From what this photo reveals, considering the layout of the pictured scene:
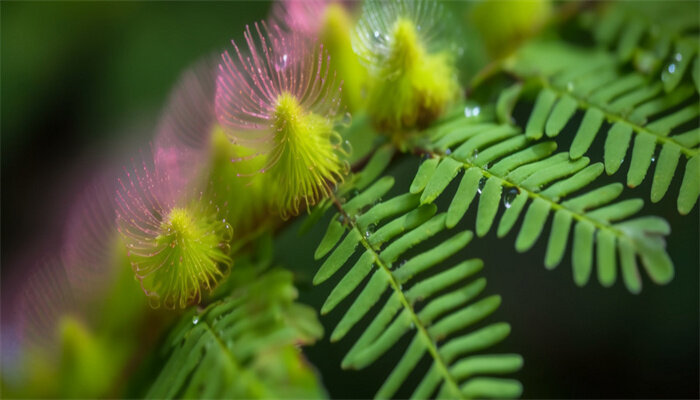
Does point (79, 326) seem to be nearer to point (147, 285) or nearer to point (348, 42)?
point (147, 285)

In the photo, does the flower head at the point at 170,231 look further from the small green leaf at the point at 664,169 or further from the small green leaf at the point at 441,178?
the small green leaf at the point at 664,169

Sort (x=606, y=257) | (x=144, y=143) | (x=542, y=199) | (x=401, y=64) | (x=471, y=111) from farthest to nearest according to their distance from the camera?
(x=144, y=143)
(x=471, y=111)
(x=401, y=64)
(x=542, y=199)
(x=606, y=257)

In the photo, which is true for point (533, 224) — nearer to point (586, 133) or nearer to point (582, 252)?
point (582, 252)

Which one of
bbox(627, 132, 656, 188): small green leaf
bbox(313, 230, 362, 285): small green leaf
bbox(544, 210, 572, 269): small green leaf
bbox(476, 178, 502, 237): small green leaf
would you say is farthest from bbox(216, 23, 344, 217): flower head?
bbox(627, 132, 656, 188): small green leaf

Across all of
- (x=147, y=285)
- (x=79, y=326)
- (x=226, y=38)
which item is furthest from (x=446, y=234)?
(x=226, y=38)

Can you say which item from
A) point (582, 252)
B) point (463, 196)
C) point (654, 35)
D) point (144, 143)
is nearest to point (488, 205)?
point (463, 196)

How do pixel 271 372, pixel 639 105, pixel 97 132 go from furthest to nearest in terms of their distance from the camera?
pixel 97 132 → pixel 639 105 → pixel 271 372
